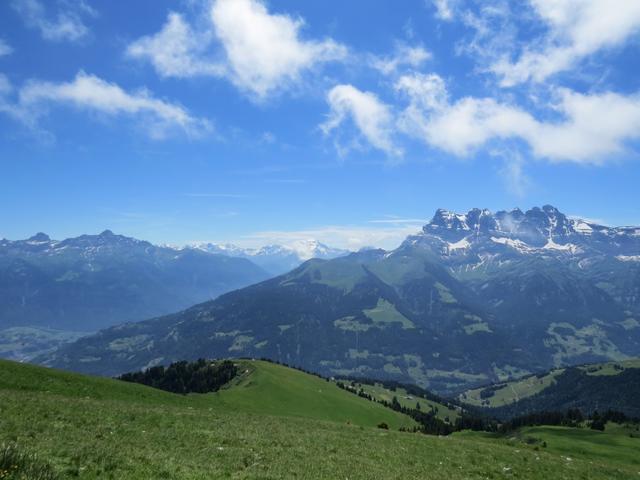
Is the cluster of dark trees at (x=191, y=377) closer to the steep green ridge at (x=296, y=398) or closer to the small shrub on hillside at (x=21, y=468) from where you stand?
the steep green ridge at (x=296, y=398)

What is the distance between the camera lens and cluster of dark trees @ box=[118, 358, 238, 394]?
440ft

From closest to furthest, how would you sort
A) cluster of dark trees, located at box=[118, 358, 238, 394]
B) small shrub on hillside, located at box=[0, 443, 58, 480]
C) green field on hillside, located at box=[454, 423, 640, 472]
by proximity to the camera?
1. small shrub on hillside, located at box=[0, 443, 58, 480]
2. green field on hillside, located at box=[454, 423, 640, 472]
3. cluster of dark trees, located at box=[118, 358, 238, 394]

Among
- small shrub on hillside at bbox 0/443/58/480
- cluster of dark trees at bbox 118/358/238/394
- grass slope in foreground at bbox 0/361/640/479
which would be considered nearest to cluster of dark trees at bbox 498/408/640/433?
cluster of dark trees at bbox 118/358/238/394

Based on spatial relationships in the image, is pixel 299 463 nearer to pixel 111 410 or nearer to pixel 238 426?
pixel 238 426

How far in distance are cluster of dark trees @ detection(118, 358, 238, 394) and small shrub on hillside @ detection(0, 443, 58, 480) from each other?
117784mm

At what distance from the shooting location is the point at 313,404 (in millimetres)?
121062

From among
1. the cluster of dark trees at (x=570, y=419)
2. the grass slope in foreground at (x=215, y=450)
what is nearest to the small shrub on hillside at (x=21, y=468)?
the grass slope in foreground at (x=215, y=450)

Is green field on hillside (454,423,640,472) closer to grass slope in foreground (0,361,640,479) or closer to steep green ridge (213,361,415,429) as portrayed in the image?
grass slope in foreground (0,361,640,479)

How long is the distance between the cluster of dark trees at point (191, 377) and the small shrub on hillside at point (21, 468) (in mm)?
117784

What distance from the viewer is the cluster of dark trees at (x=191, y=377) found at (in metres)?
134

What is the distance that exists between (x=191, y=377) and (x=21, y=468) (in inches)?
5340

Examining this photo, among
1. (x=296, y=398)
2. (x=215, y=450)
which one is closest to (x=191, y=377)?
(x=296, y=398)

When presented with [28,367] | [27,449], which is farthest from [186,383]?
[27,449]

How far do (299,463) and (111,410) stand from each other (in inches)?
765
